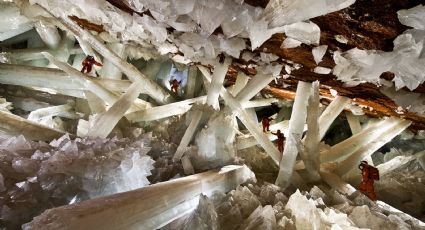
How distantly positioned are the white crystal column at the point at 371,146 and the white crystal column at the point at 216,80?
5.91 ft

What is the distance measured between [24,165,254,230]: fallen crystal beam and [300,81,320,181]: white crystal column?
1625 mm

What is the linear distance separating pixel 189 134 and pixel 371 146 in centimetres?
229

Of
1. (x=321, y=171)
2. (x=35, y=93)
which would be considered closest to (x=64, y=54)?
(x=35, y=93)

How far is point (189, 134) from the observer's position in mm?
4375

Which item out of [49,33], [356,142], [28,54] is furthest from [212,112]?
[28,54]

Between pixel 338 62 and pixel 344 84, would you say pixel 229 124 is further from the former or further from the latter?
pixel 338 62

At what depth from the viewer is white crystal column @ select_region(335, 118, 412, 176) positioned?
14.3 ft

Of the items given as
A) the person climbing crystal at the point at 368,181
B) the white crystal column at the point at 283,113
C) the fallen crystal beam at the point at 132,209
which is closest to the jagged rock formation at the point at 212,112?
the fallen crystal beam at the point at 132,209

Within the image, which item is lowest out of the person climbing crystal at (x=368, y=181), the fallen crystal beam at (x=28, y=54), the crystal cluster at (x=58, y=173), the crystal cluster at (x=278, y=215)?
the person climbing crystal at (x=368, y=181)

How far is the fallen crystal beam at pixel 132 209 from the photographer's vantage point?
139 cm

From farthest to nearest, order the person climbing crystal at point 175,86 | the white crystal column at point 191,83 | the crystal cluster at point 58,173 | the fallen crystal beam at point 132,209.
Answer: the person climbing crystal at point 175,86
the white crystal column at point 191,83
the crystal cluster at point 58,173
the fallen crystal beam at point 132,209

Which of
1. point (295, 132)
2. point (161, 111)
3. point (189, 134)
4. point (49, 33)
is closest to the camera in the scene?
point (295, 132)

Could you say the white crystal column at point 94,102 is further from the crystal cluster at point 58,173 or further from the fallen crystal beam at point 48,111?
the crystal cluster at point 58,173

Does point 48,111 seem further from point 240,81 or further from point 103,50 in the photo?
point 240,81
